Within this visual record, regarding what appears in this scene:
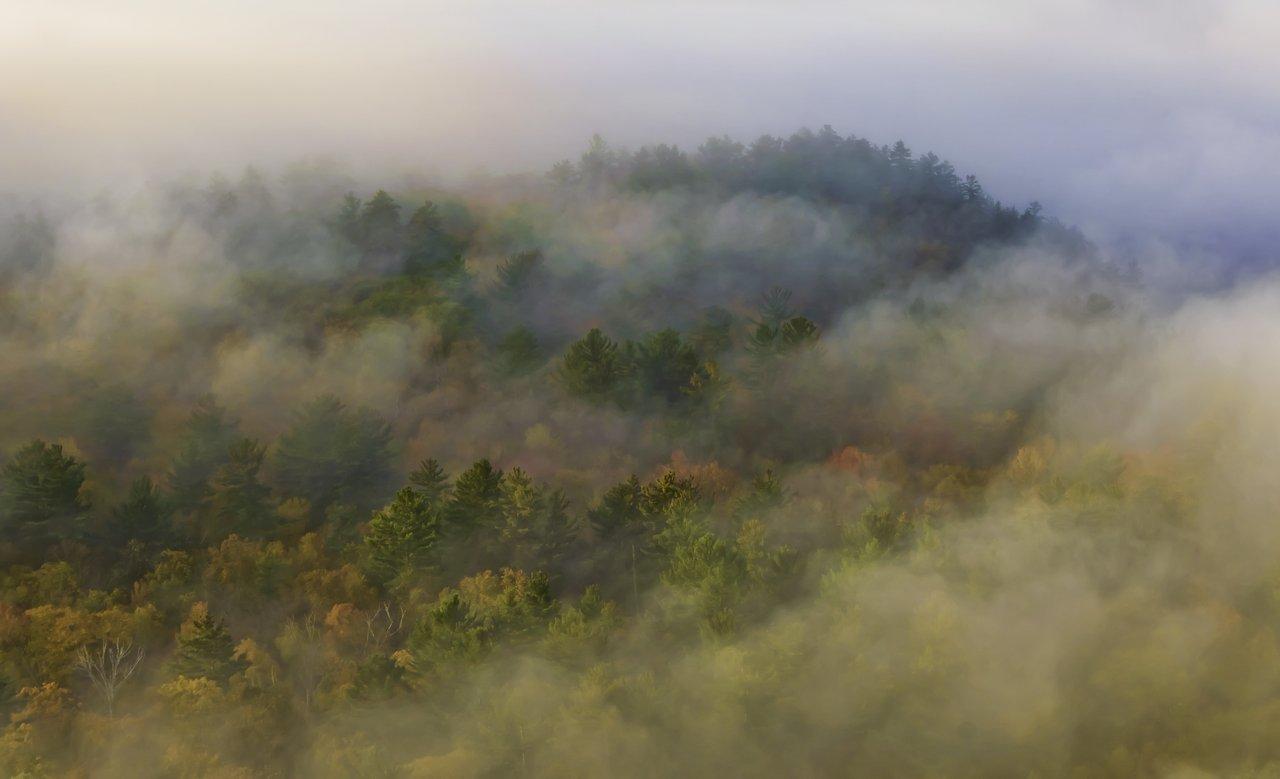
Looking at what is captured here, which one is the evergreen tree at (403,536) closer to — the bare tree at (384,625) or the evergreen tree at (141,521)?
the bare tree at (384,625)

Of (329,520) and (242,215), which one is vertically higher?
(242,215)

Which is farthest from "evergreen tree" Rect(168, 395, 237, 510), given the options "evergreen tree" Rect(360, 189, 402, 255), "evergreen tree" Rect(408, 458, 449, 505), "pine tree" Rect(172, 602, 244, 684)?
"evergreen tree" Rect(360, 189, 402, 255)

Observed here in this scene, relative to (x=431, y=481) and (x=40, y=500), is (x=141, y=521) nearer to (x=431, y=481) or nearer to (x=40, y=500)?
(x=40, y=500)

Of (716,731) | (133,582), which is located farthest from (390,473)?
(716,731)

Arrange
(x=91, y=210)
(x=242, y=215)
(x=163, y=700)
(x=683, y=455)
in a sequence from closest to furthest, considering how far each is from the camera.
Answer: (x=163, y=700), (x=683, y=455), (x=242, y=215), (x=91, y=210)

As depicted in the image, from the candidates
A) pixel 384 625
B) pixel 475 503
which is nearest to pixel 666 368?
pixel 475 503

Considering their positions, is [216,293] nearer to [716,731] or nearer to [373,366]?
[373,366]

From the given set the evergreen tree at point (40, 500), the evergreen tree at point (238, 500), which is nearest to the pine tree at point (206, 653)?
the evergreen tree at point (238, 500)

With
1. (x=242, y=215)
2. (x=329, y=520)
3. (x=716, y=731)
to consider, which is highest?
(x=242, y=215)
